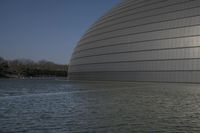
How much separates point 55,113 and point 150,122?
13.3ft

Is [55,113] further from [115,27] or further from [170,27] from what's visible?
[115,27]

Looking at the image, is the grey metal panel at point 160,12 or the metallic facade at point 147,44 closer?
the metallic facade at point 147,44

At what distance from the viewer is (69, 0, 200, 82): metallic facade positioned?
39750 millimetres

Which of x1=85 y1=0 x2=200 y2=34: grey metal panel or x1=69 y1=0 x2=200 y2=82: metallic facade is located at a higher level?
x1=85 y1=0 x2=200 y2=34: grey metal panel

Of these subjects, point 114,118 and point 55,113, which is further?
point 55,113

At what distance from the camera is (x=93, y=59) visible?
2186 inches

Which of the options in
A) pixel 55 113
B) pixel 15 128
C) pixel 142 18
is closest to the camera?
pixel 15 128

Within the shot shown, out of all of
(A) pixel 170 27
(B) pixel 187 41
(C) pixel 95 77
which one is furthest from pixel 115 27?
(B) pixel 187 41

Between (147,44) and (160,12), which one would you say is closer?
(147,44)

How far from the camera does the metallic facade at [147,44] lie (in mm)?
39750

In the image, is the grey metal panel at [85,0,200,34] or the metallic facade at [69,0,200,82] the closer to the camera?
the metallic facade at [69,0,200,82]

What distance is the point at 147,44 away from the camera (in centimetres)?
4466

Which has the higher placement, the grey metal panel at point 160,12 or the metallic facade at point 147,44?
the grey metal panel at point 160,12

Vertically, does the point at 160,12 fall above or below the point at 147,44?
above
